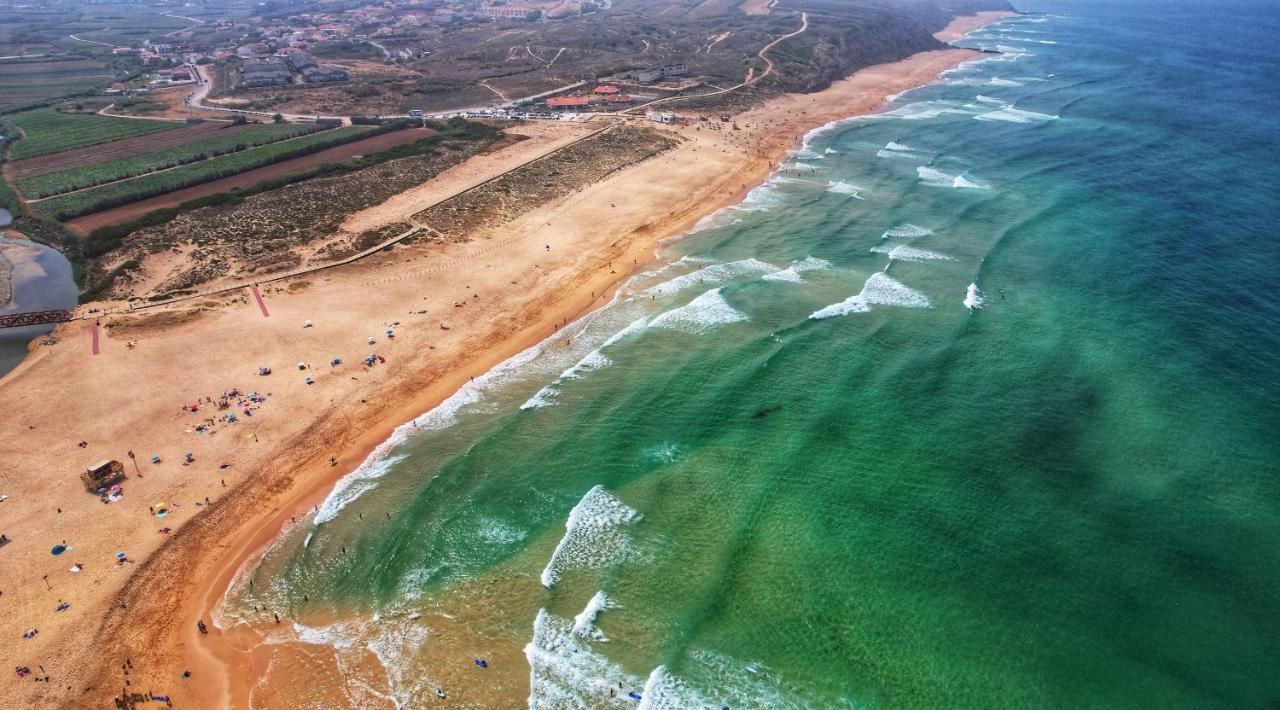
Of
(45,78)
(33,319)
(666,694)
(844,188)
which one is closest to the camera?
(666,694)

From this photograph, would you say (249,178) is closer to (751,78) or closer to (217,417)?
(217,417)

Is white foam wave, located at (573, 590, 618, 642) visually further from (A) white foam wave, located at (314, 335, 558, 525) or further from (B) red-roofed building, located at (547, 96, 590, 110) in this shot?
(B) red-roofed building, located at (547, 96, 590, 110)

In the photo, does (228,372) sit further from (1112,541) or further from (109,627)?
(1112,541)

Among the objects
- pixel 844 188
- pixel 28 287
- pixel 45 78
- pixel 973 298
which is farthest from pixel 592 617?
pixel 45 78

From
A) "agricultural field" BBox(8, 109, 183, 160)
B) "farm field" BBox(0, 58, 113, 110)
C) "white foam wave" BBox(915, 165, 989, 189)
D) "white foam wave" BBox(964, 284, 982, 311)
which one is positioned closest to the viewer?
"white foam wave" BBox(964, 284, 982, 311)

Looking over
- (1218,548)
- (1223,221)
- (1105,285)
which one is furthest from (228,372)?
(1223,221)

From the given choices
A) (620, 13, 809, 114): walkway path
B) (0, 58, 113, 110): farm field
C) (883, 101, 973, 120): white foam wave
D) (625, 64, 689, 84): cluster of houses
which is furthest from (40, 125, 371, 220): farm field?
(883, 101, 973, 120): white foam wave

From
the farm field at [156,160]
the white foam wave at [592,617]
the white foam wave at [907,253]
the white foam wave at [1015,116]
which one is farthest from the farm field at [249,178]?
the white foam wave at [1015,116]
